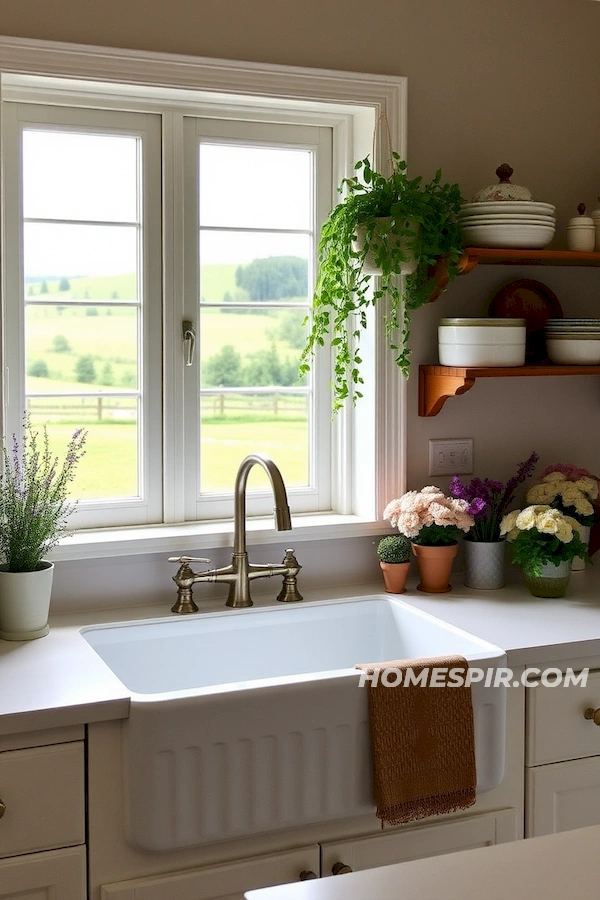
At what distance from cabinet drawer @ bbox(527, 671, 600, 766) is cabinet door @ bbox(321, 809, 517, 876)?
136 millimetres

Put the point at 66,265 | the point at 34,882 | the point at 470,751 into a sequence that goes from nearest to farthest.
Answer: the point at 34,882
the point at 470,751
the point at 66,265

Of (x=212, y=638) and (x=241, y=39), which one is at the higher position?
(x=241, y=39)

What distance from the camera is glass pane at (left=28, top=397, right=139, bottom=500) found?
2414 millimetres

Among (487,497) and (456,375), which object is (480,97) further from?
(487,497)

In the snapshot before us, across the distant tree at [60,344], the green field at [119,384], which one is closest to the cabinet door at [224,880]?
the green field at [119,384]

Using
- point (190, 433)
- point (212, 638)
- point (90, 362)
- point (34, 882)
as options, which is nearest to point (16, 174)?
point (90, 362)

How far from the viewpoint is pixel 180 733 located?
1.76 metres

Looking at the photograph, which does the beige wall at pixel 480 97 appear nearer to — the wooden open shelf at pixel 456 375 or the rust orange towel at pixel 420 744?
the wooden open shelf at pixel 456 375

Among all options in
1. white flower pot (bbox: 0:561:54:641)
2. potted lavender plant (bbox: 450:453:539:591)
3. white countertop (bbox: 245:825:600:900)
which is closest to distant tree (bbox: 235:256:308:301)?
potted lavender plant (bbox: 450:453:539:591)

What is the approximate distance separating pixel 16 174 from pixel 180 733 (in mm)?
1284

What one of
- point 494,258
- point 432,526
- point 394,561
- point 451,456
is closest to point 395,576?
point 394,561

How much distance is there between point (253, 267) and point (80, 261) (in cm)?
42

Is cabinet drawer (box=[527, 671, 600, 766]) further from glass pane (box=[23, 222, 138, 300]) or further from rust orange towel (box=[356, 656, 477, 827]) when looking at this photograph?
glass pane (box=[23, 222, 138, 300])

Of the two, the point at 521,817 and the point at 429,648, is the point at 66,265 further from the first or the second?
the point at 521,817
